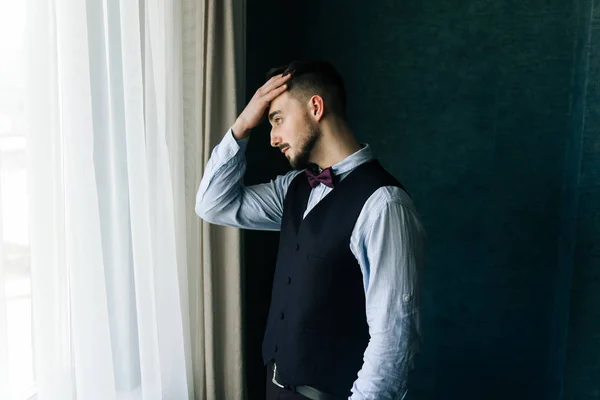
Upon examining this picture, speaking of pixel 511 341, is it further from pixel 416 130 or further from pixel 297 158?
pixel 297 158

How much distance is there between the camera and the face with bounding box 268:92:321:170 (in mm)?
1421

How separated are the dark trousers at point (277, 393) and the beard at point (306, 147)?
0.56 metres

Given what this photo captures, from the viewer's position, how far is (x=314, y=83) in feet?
4.70

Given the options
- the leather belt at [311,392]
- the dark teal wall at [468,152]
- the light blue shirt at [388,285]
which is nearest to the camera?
the light blue shirt at [388,285]

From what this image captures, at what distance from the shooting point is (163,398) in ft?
5.20

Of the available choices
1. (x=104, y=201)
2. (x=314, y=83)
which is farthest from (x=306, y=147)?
(x=104, y=201)

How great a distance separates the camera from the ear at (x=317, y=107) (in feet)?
4.61

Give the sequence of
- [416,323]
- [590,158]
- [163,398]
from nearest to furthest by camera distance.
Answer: [416,323]
[163,398]
[590,158]

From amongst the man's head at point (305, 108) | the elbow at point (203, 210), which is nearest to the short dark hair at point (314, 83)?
the man's head at point (305, 108)

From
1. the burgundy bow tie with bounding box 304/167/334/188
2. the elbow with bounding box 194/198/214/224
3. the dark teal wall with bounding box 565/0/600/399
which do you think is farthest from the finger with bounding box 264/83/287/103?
the dark teal wall with bounding box 565/0/600/399

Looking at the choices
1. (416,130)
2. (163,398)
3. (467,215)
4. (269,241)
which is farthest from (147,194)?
(467,215)

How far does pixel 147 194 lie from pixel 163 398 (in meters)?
0.60

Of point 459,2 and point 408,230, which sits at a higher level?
point 459,2

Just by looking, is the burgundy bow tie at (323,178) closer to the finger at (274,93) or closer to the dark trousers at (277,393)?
the finger at (274,93)
